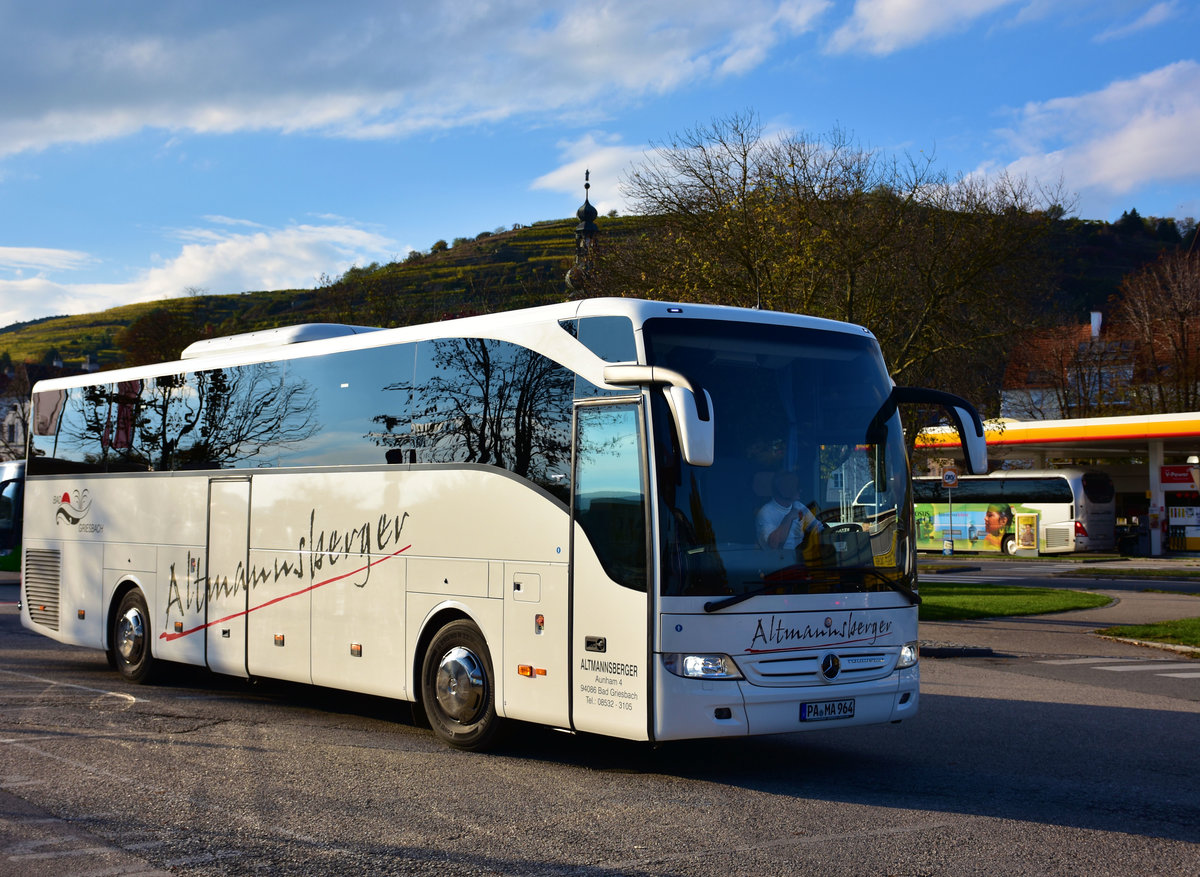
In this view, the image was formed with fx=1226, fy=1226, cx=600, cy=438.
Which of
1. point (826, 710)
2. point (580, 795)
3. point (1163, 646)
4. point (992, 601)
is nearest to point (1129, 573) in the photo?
point (992, 601)

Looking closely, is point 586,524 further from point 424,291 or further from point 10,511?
point 424,291

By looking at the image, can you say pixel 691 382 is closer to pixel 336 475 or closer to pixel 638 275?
pixel 336 475

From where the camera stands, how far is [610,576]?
26.2 ft

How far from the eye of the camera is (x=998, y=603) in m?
23.9

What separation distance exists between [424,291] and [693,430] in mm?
81495

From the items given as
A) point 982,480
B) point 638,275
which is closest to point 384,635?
point 638,275

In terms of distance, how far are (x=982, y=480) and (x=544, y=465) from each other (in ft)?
143

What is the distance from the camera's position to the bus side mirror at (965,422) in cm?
884

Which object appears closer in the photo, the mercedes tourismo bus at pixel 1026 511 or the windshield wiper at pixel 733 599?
the windshield wiper at pixel 733 599

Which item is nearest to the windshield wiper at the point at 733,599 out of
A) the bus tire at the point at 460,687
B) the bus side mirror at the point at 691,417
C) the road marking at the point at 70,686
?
the bus side mirror at the point at 691,417

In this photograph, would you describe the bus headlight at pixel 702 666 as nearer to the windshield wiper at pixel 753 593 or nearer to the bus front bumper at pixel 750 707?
the bus front bumper at pixel 750 707

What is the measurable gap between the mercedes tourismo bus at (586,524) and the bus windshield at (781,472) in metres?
0.02

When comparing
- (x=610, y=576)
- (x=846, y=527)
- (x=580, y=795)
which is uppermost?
(x=846, y=527)

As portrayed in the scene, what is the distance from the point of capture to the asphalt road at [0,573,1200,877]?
618 cm
